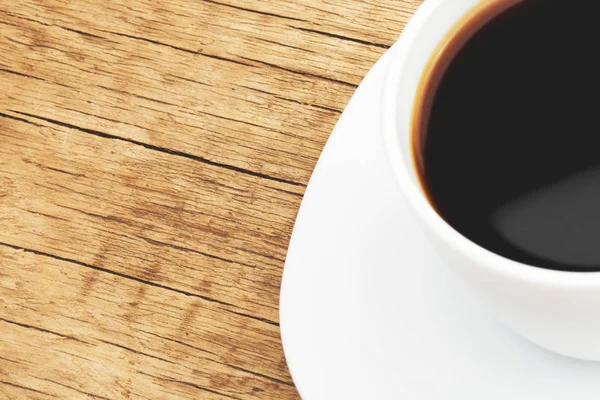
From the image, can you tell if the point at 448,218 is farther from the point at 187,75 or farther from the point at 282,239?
the point at 187,75

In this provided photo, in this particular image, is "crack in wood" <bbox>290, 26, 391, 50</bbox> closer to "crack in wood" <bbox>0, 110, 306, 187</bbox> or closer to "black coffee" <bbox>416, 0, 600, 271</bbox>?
"crack in wood" <bbox>0, 110, 306, 187</bbox>

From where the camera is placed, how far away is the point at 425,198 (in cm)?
52

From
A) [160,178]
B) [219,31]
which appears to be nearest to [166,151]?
[160,178]

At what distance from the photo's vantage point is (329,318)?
0.66 meters

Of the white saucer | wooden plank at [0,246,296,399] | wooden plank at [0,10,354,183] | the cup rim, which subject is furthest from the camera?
wooden plank at [0,10,354,183]

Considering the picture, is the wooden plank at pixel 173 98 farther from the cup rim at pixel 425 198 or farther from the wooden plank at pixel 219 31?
the cup rim at pixel 425 198

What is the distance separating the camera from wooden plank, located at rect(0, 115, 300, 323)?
2.93ft

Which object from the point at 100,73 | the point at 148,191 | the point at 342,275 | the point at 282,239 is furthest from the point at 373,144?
the point at 100,73

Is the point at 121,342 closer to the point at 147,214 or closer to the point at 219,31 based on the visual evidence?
the point at 147,214

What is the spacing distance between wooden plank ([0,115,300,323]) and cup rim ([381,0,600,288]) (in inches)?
14.2

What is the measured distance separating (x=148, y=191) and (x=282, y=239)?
0.56 feet

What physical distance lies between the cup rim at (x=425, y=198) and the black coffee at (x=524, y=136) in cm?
4

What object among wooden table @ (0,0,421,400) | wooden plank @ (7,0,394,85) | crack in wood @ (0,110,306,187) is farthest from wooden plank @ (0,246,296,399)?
wooden plank @ (7,0,394,85)

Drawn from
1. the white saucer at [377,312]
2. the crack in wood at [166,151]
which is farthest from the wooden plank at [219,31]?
the white saucer at [377,312]
